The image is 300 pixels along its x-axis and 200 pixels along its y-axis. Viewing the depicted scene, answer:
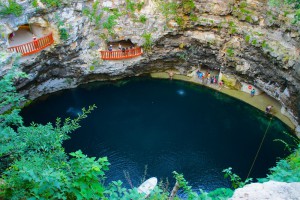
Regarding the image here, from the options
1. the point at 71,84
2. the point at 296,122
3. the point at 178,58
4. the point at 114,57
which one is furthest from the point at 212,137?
the point at 71,84

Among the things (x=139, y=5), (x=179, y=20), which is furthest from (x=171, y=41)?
(x=139, y=5)

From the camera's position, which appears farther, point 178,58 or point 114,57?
point 178,58

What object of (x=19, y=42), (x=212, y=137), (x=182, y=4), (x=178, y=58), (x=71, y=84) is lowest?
(x=212, y=137)

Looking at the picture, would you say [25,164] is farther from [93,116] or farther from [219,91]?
[219,91]

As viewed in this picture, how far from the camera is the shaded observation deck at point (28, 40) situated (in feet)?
63.7

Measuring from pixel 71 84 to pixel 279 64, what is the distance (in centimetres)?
1534

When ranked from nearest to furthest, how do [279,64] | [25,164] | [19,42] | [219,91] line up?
[25,164] < [279,64] < [19,42] < [219,91]

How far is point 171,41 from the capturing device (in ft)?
77.3

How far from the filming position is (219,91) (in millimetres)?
24125

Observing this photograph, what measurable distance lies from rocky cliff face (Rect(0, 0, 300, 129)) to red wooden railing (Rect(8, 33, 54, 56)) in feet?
1.44

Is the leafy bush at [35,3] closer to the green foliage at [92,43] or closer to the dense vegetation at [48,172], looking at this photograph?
the green foliage at [92,43]

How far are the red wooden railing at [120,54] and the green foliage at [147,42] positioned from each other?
19.4 inches

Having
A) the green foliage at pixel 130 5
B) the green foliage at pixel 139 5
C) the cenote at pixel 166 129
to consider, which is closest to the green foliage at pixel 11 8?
the cenote at pixel 166 129

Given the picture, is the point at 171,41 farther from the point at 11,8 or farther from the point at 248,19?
the point at 11,8
